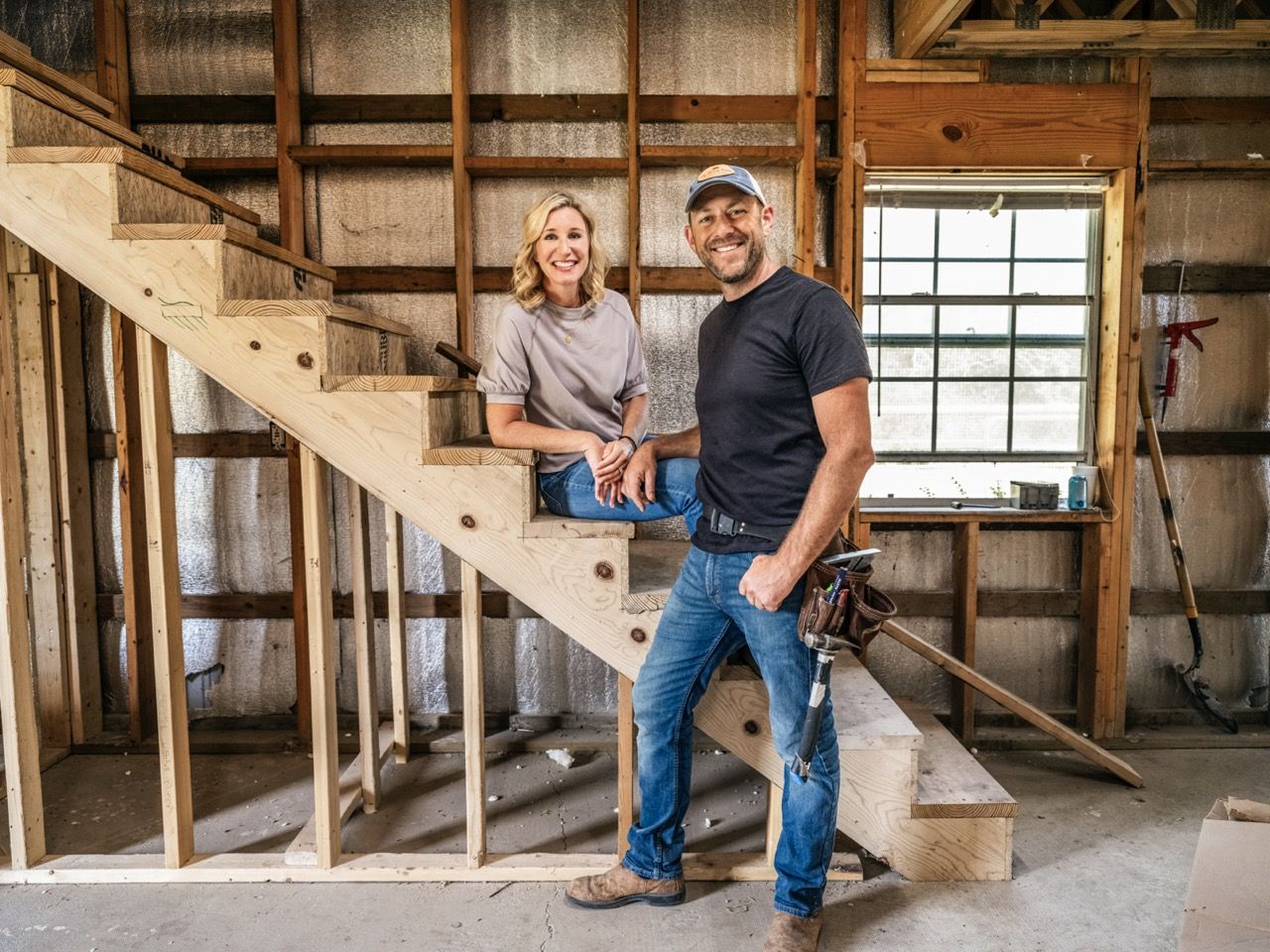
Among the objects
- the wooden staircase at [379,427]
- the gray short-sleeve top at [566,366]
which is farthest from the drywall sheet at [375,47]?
the gray short-sleeve top at [566,366]

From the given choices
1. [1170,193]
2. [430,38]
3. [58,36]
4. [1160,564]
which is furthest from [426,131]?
[1160,564]

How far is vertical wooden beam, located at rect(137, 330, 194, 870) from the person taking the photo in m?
2.58

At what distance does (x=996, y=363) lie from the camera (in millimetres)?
3979

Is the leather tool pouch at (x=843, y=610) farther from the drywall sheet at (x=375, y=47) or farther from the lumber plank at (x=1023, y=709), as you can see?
the drywall sheet at (x=375, y=47)

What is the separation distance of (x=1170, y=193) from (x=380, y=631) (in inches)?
155

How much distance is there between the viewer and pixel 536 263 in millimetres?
2660

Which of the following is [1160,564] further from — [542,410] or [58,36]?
[58,36]

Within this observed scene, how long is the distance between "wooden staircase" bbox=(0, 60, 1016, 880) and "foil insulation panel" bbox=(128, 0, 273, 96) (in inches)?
42.5

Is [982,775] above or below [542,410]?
below

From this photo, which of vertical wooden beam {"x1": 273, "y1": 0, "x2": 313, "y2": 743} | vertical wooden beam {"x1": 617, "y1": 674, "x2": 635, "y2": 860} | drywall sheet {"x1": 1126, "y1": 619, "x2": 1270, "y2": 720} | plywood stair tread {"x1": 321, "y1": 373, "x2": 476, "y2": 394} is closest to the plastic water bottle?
drywall sheet {"x1": 1126, "y1": 619, "x2": 1270, "y2": 720}

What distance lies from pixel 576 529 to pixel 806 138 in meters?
1.95

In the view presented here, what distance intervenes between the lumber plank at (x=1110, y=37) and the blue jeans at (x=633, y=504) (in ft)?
6.90

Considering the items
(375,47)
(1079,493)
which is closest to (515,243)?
(375,47)

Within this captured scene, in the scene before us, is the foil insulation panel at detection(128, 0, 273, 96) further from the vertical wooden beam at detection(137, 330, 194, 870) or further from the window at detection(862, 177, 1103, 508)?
the window at detection(862, 177, 1103, 508)
